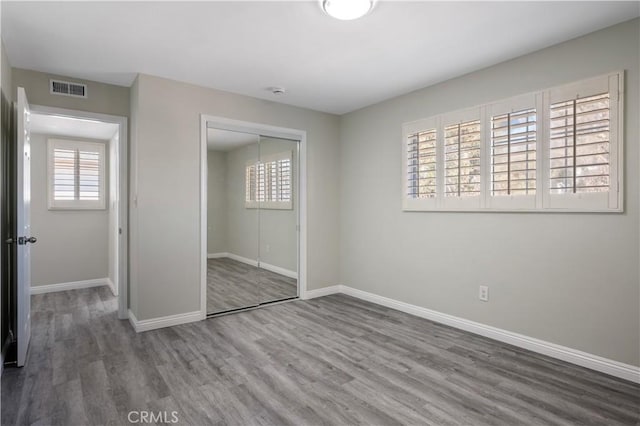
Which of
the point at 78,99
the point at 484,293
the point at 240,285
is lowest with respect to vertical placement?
the point at 240,285

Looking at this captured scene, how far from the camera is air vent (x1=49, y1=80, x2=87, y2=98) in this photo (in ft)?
10.8

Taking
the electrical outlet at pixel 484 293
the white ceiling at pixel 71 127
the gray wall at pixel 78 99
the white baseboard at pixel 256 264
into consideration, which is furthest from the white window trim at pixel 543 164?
the white ceiling at pixel 71 127

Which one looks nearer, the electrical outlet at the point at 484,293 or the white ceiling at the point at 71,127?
the electrical outlet at the point at 484,293

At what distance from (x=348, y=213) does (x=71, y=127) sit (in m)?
3.91

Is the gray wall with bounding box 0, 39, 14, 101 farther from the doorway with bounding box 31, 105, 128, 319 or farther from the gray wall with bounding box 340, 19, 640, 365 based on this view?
the gray wall with bounding box 340, 19, 640, 365

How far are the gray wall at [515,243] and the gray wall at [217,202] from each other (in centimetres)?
176

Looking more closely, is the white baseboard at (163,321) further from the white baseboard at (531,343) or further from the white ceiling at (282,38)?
the white ceiling at (282,38)

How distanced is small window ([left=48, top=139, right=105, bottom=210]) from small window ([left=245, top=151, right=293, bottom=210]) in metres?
2.76

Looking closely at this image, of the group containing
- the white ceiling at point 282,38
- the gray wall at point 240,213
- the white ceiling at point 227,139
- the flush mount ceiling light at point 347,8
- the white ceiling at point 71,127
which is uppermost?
the white ceiling at point 282,38

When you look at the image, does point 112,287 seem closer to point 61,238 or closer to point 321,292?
point 61,238

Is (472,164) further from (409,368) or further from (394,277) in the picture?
(409,368)

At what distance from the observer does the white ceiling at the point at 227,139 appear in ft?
12.7

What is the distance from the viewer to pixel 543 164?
279 centimetres

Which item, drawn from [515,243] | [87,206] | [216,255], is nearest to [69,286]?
[87,206]
